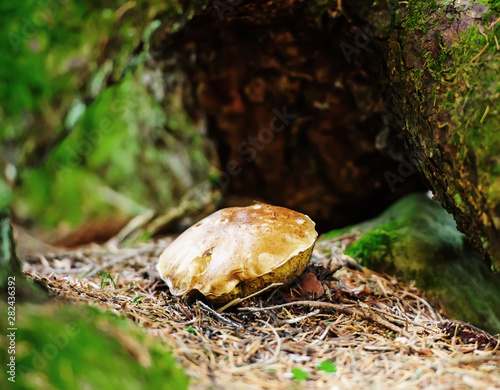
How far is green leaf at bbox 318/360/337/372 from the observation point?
162 centimetres

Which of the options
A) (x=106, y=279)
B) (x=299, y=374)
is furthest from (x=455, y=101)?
(x=106, y=279)

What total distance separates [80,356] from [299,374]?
0.86 meters

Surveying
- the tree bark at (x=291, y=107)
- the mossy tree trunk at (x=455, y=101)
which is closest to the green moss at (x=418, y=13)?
the mossy tree trunk at (x=455, y=101)

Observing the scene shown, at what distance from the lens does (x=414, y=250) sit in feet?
9.57

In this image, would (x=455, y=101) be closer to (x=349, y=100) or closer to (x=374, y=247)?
(x=374, y=247)

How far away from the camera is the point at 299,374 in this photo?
1.56 meters

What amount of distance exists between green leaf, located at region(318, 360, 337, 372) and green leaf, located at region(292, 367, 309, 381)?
0.10 meters

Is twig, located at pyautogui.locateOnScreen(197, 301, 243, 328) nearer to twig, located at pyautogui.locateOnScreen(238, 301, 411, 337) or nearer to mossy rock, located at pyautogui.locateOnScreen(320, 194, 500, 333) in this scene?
twig, located at pyautogui.locateOnScreen(238, 301, 411, 337)

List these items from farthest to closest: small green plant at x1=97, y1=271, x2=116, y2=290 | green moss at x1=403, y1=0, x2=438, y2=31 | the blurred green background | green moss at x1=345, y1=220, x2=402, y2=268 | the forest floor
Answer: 1. green moss at x1=345, y1=220, x2=402, y2=268
2. small green plant at x1=97, y1=271, x2=116, y2=290
3. green moss at x1=403, y1=0, x2=438, y2=31
4. the blurred green background
5. the forest floor

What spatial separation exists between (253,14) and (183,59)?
3.53 ft

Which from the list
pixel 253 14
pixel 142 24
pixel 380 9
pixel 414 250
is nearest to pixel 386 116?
pixel 380 9

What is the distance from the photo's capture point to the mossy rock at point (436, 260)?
2.51 meters

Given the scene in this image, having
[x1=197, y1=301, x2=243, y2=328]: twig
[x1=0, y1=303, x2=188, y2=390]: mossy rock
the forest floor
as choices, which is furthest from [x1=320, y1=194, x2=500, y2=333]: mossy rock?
[x1=0, y1=303, x2=188, y2=390]: mossy rock

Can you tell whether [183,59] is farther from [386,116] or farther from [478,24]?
[478,24]
